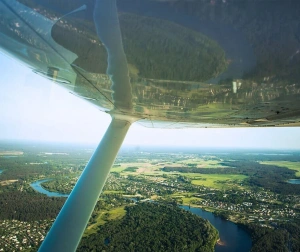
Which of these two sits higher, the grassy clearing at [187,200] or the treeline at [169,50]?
the treeline at [169,50]

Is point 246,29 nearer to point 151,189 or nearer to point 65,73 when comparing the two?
point 65,73

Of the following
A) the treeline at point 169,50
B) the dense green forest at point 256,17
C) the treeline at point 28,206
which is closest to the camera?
the dense green forest at point 256,17

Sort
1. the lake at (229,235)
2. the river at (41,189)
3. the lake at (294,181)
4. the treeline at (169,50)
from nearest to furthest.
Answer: the treeline at (169,50) → the lake at (229,235) → the river at (41,189) → the lake at (294,181)

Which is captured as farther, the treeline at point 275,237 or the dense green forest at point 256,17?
the treeline at point 275,237

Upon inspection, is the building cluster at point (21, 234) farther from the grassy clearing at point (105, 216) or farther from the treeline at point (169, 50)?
the treeline at point (169, 50)

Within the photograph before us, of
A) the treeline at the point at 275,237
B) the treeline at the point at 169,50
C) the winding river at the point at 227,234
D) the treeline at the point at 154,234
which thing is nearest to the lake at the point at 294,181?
the treeline at the point at 275,237

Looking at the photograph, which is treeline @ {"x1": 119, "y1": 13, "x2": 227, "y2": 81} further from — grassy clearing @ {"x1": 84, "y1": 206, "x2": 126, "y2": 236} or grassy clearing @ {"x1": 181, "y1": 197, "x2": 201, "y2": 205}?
grassy clearing @ {"x1": 181, "y1": 197, "x2": 201, "y2": 205}

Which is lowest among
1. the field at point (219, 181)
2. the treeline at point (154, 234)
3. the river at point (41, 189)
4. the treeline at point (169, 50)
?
the treeline at point (154, 234)

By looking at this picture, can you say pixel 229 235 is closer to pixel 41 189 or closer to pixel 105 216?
pixel 105 216
